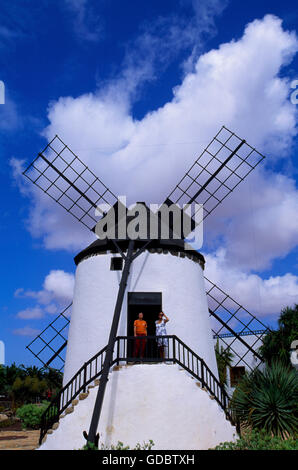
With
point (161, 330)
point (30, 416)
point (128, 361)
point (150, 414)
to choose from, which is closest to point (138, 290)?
point (161, 330)

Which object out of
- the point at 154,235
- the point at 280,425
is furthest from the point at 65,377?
the point at 280,425

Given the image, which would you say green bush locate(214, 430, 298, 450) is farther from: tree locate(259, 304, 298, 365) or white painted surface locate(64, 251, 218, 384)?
→ tree locate(259, 304, 298, 365)

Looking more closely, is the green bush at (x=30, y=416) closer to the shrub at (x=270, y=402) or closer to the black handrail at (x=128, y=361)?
the black handrail at (x=128, y=361)

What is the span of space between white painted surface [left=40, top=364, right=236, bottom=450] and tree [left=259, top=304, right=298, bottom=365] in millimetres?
7178

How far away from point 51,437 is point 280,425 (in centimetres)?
571

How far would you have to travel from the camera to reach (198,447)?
951cm

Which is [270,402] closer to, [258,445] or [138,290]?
[258,445]

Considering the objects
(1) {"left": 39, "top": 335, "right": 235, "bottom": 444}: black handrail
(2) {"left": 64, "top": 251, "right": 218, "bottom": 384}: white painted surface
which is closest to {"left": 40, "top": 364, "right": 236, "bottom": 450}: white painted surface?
(1) {"left": 39, "top": 335, "right": 235, "bottom": 444}: black handrail

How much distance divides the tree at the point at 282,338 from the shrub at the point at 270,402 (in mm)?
4780

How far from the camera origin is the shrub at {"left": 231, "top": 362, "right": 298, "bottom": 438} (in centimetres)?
1044

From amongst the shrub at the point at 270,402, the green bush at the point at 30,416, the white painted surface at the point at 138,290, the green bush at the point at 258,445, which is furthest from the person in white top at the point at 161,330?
the green bush at the point at 30,416

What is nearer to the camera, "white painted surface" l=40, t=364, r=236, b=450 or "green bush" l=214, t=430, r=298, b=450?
"green bush" l=214, t=430, r=298, b=450

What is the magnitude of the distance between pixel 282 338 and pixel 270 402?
6.26m
